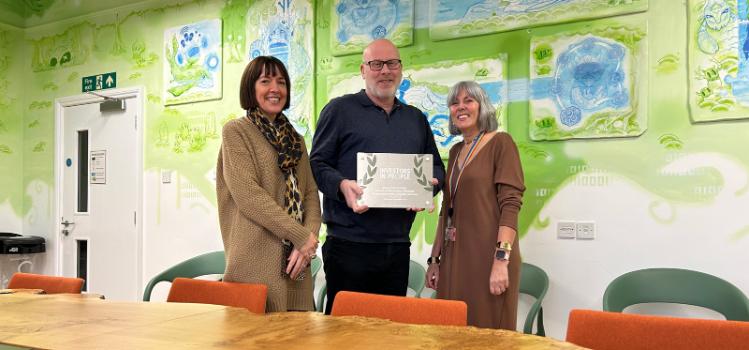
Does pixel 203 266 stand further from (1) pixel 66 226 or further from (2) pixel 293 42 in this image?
(1) pixel 66 226

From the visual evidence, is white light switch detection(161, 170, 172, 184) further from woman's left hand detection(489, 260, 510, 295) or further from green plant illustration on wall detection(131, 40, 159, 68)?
woman's left hand detection(489, 260, 510, 295)

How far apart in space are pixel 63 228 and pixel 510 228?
16.0 feet

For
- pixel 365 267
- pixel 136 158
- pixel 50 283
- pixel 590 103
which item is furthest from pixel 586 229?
pixel 136 158

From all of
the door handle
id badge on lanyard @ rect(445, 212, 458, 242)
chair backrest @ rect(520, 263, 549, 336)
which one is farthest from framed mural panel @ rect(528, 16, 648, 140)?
the door handle

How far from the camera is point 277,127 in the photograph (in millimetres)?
2457

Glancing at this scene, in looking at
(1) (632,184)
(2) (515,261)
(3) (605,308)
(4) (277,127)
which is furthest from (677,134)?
(4) (277,127)

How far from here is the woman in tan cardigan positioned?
2270 mm

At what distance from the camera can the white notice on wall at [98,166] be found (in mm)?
5395

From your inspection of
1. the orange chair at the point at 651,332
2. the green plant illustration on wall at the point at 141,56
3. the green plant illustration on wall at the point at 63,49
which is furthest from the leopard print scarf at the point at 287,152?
the green plant illustration on wall at the point at 63,49

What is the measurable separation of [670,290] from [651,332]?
1727mm

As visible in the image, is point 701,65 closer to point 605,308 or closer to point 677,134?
point 677,134

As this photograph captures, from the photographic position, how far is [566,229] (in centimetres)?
333

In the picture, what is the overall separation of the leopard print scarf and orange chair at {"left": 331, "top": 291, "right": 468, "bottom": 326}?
0.62 metres

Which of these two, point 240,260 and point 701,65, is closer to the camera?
point 240,260
